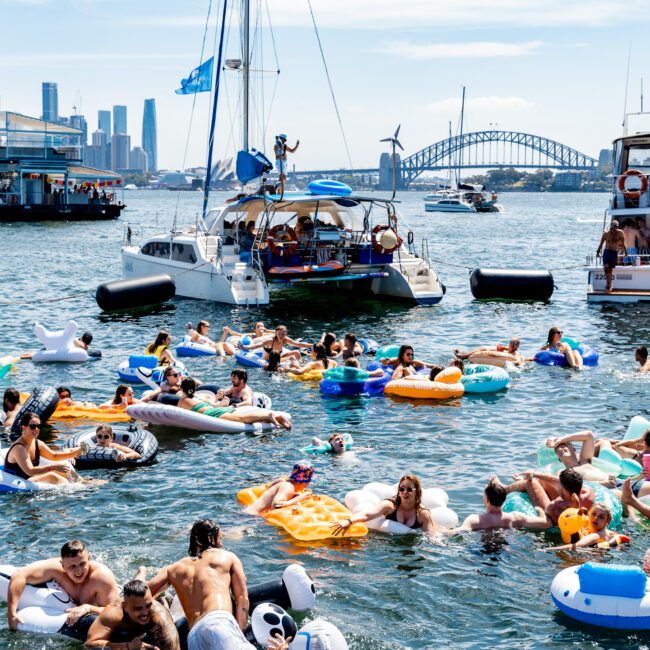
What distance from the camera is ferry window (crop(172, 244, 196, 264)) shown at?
3291 centimetres

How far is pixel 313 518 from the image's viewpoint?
12945 millimetres

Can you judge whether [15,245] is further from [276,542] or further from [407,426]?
[276,542]

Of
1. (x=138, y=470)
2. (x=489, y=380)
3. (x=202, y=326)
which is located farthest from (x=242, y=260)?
(x=138, y=470)

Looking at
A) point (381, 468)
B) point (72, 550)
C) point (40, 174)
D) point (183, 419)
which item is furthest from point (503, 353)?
point (40, 174)

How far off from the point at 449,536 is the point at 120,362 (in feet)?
42.5

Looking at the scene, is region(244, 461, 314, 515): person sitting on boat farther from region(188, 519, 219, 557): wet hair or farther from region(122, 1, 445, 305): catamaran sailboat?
region(122, 1, 445, 305): catamaran sailboat

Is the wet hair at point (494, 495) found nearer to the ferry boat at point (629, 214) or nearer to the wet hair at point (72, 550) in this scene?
the wet hair at point (72, 550)

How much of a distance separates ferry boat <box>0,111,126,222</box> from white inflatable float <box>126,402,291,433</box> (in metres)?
70.7

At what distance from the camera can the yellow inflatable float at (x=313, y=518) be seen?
12664 mm

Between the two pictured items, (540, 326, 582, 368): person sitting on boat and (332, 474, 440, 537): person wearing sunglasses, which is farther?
(540, 326, 582, 368): person sitting on boat

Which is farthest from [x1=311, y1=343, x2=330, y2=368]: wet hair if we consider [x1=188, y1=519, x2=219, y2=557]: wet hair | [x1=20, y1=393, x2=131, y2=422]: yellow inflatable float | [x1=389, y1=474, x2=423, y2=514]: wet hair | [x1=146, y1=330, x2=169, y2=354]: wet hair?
[x1=188, y1=519, x2=219, y2=557]: wet hair

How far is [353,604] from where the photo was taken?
1100 cm

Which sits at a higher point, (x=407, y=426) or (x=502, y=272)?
(x=502, y=272)

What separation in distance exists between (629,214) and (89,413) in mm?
21492
